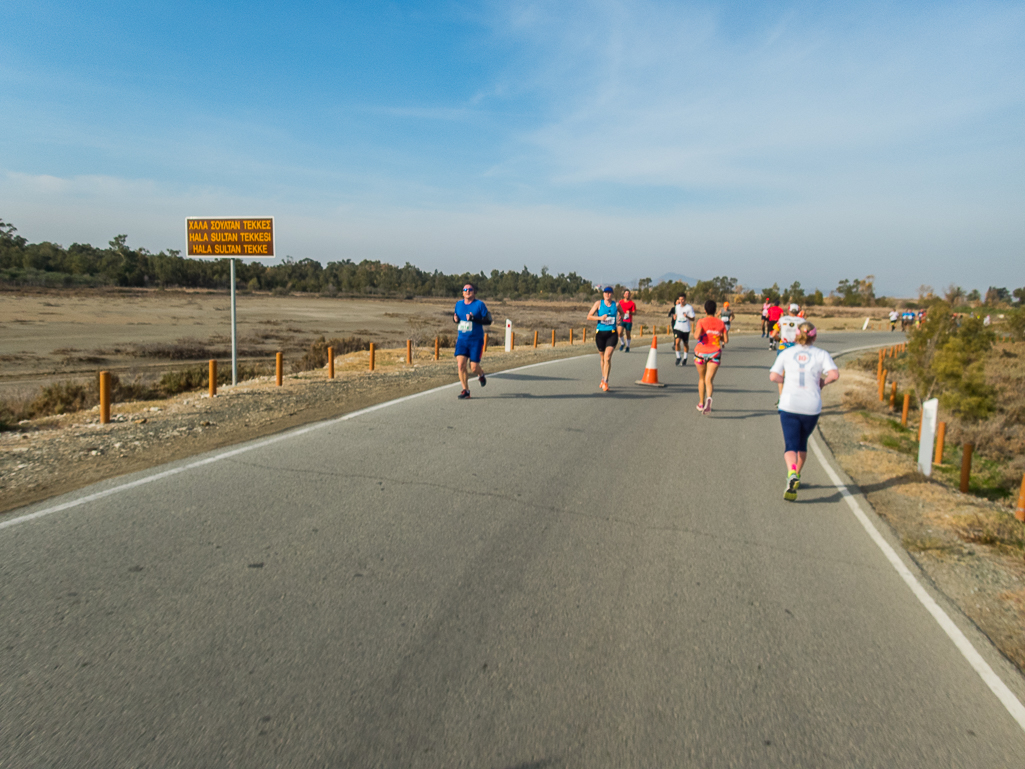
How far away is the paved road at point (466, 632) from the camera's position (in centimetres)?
305

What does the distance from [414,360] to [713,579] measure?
17.5m

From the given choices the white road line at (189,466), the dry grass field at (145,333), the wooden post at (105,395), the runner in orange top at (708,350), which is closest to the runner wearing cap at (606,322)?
the runner in orange top at (708,350)

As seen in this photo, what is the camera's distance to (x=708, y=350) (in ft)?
40.1

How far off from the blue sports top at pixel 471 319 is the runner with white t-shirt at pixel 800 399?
6094mm

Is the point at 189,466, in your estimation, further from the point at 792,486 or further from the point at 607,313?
the point at 607,313

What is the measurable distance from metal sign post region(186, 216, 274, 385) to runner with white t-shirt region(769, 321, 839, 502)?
1137cm

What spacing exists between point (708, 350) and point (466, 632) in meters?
9.30

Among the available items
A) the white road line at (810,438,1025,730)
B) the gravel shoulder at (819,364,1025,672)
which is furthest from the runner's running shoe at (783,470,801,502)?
the gravel shoulder at (819,364,1025,672)

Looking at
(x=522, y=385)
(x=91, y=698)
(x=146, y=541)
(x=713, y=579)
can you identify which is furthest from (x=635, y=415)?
(x=91, y=698)

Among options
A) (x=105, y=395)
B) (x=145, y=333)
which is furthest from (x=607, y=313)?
(x=145, y=333)

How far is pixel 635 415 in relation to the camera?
470 inches

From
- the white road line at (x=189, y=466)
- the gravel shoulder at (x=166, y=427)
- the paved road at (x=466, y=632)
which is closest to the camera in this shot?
the paved road at (x=466, y=632)

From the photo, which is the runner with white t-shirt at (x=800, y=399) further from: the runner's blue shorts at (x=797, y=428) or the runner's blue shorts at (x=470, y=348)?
the runner's blue shorts at (x=470, y=348)

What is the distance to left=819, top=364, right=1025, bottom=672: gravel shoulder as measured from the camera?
4.80 metres
